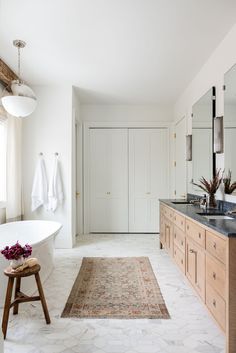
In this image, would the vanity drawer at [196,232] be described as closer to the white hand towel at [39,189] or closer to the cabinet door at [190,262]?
the cabinet door at [190,262]

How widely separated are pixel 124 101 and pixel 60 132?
160 centimetres

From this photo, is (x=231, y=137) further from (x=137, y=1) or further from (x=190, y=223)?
(x=137, y=1)

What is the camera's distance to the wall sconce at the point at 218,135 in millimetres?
3062

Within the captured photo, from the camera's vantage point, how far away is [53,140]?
4621mm

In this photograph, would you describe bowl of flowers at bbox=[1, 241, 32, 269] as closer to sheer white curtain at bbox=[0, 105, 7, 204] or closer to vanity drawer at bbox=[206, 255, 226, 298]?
vanity drawer at bbox=[206, 255, 226, 298]

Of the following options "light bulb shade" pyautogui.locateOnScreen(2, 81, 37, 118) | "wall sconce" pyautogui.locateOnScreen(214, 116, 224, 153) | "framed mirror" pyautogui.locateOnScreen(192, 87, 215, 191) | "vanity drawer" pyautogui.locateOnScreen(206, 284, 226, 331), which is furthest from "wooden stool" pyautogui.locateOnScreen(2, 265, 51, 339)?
"framed mirror" pyautogui.locateOnScreen(192, 87, 215, 191)

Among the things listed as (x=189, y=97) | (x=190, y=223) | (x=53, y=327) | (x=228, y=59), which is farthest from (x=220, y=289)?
(x=189, y=97)

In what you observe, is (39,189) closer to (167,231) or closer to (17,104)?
(17,104)

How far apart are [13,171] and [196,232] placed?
9.46ft

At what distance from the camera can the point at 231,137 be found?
9.48 feet

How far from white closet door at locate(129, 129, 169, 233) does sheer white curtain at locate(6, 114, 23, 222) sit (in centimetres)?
233

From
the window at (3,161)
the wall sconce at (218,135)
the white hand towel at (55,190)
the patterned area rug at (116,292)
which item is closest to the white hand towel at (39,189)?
the white hand towel at (55,190)

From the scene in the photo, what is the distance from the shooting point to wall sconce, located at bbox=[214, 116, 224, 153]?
3062mm

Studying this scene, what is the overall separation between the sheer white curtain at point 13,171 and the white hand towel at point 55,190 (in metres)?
0.48
